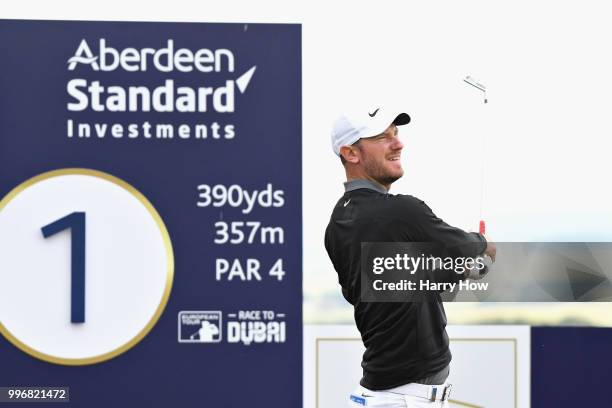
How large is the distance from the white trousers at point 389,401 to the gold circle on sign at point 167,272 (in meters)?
0.86

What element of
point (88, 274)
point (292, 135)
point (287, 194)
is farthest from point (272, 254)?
point (88, 274)

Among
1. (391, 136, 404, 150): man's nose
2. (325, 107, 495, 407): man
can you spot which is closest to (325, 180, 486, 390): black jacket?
(325, 107, 495, 407): man

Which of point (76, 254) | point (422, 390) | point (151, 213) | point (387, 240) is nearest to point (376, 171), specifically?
point (387, 240)

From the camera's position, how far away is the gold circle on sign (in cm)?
321

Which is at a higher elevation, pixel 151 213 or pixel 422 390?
pixel 151 213

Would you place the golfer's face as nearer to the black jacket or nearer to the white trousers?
the black jacket

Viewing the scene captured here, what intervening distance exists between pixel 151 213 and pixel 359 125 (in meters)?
0.86

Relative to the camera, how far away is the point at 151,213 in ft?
10.6

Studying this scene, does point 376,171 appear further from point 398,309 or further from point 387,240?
point 398,309

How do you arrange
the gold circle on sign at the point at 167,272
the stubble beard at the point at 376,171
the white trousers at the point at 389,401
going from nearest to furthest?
the white trousers at the point at 389,401
the stubble beard at the point at 376,171
the gold circle on sign at the point at 167,272

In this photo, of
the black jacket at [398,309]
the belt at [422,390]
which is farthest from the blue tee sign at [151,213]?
the belt at [422,390]

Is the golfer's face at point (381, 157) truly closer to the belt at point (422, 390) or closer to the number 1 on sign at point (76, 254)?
the belt at point (422, 390)

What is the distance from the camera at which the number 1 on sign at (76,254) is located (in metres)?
3.21

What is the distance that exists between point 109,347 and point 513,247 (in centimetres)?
150
